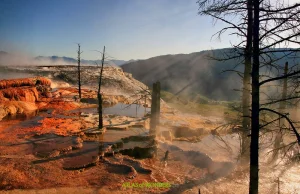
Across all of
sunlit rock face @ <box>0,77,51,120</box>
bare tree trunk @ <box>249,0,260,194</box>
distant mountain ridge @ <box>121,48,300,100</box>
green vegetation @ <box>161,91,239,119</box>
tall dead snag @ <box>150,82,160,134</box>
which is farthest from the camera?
distant mountain ridge @ <box>121,48,300,100</box>

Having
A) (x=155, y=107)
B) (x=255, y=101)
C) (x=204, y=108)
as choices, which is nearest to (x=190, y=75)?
(x=204, y=108)

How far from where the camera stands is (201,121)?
2442cm

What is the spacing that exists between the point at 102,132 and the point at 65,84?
2540 cm

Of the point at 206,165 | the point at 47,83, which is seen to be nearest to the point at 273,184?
the point at 206,165

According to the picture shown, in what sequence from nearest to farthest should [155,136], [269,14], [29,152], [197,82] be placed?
1. [269,14]
2. [29,152]
3. [155,136]
4. [197,82]

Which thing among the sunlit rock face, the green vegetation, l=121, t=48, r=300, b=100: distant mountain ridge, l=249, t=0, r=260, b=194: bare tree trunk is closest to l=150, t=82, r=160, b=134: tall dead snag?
the green vegetation

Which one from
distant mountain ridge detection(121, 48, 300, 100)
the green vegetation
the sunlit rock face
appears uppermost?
distant mountain ridge detection(121, 48, 300, 100)

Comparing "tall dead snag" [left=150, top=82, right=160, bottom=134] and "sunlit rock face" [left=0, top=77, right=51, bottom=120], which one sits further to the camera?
"sunlit rock face" [left=0, top=77, right=51, bottom=120]

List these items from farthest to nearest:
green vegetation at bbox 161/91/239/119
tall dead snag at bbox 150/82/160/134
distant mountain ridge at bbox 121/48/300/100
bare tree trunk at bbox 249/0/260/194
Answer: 1. distant mountain ridge at bbox 121/48/300/100
2. green vegetation at bbox 161/91/239/119
3. tall dead snag at bbox 150/82/160/134
4. bare tree trunk at bbox 249/0/260/194

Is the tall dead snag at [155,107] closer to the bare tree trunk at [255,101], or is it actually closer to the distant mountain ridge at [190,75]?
the bare tree trunk at [255,101]

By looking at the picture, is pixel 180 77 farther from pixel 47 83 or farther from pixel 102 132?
pixel 102 132

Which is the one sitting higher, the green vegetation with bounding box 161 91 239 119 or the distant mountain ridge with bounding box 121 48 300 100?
the distant mountain ridge with bounding box 121 48 300 100

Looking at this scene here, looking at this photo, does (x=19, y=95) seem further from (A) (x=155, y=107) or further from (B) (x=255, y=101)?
(B) (x=255, y=101)

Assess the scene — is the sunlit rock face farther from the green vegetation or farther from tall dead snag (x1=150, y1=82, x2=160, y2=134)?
the green vegetation
